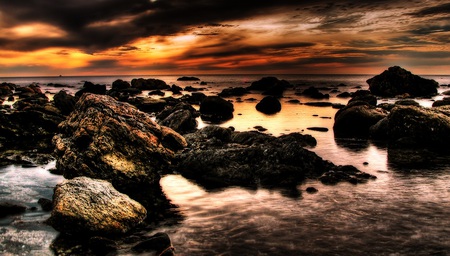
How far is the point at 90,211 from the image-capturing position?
854 cm

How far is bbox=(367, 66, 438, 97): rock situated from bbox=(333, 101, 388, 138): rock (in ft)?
158

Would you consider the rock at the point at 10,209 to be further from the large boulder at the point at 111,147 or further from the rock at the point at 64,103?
the rock at the point at 64,103

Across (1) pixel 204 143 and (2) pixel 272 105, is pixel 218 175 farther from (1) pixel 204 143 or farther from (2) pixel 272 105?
(2) pixel 272 105

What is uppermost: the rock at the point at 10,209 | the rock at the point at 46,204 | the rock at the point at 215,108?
the rock at the point at 215,108

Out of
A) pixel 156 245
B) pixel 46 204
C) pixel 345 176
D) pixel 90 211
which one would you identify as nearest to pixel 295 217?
pixel 156 245

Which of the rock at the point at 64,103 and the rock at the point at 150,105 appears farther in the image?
the rock at the point at 150,105

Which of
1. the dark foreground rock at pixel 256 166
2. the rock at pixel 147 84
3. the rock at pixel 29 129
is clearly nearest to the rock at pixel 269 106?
the rock at pixel 29 129

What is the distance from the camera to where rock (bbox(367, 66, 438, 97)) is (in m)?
68.4

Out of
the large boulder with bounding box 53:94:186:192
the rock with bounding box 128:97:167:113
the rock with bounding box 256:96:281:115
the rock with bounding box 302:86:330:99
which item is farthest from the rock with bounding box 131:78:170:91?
the large boulder with bounding box 53:94:186:192

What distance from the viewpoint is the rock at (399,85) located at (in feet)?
225

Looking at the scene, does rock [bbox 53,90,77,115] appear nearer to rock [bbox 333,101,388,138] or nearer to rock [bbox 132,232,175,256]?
rock [bbox 333,101,388,138]

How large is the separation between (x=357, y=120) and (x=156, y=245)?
2001 centimetres

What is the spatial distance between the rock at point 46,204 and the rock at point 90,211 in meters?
1.42

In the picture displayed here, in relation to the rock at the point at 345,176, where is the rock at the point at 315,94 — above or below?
above
